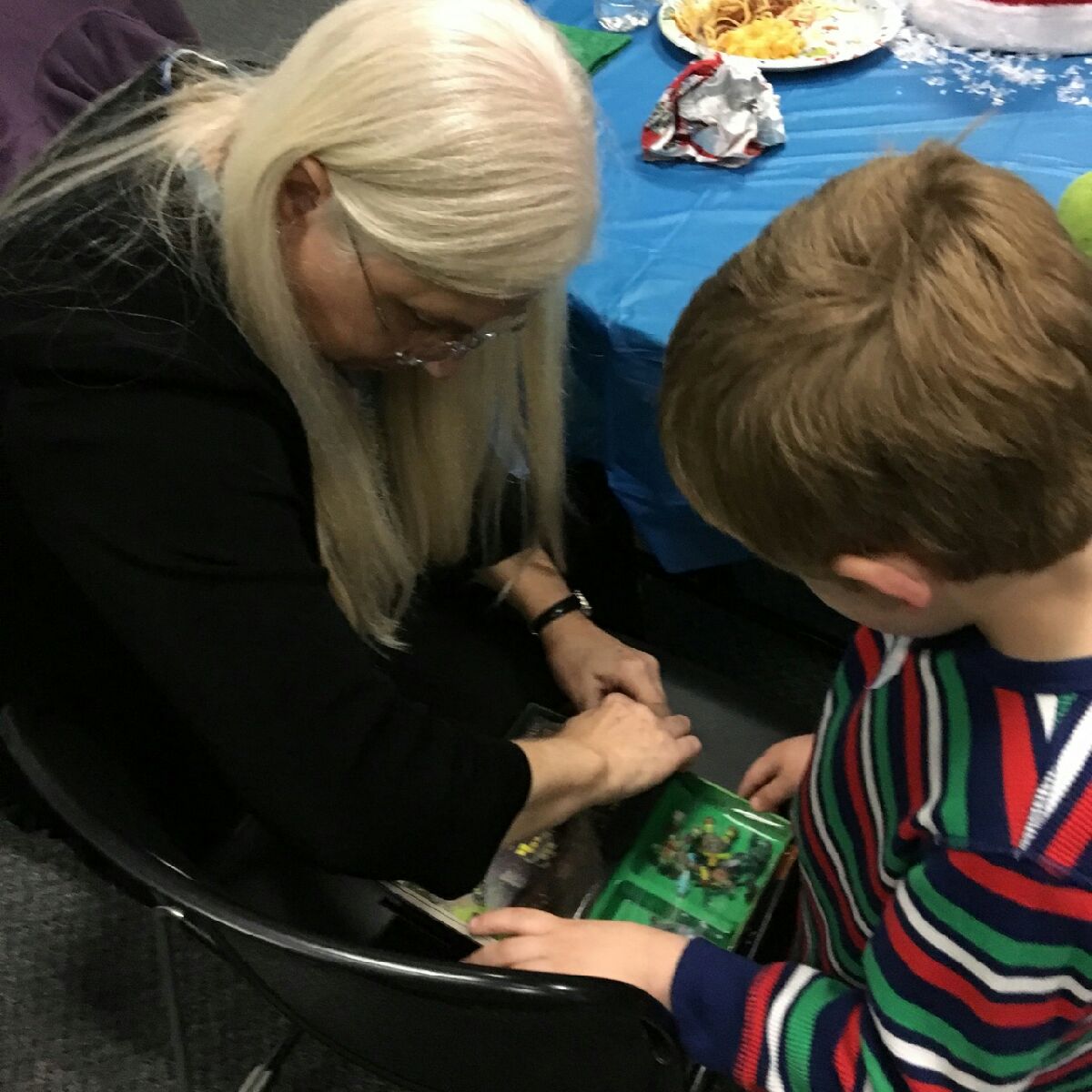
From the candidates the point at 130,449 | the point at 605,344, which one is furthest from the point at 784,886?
the point at 130,449

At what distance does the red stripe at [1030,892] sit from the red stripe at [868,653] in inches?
7.7

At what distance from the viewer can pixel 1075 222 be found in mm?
822

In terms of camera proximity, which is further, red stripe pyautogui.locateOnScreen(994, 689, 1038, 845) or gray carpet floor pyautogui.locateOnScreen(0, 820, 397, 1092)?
gray carpet floor pyautogui.locateOnScreen(0, 820, 397, 1092)

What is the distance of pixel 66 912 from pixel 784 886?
0.93 meters

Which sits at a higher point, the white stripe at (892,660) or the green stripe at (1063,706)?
the green stripe at (1063,706)

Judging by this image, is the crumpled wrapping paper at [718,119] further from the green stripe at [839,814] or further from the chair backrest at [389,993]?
the chair backrest at [389,993]

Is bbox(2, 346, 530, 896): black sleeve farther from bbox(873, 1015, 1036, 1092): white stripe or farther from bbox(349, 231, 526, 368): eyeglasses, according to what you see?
bbox(873, 1015, 1036, 1092): white stripe

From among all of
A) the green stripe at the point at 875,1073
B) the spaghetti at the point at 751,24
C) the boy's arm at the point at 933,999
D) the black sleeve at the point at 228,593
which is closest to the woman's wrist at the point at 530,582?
→ the black sleeve at the point at 228,593

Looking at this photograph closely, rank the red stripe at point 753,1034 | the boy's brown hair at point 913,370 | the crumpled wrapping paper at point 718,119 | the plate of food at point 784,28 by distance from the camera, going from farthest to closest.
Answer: the plate of food at point 784,28
the crumpled wrapping paper at point 718,119
the red stripe at point 753,1034
the boy's brown hair at point 913,370

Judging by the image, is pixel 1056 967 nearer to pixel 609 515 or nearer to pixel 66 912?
pixel 609 515

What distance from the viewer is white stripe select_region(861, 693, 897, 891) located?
0.63 meters

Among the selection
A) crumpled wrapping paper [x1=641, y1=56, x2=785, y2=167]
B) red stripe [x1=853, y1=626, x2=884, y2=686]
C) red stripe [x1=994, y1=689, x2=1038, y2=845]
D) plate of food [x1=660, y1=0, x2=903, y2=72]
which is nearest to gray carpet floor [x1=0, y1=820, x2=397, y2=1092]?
red stripe [x1=853, y1=626, x2=884, y2=686]

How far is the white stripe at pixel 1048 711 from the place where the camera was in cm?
49

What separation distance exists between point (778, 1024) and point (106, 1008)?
3.04ft
